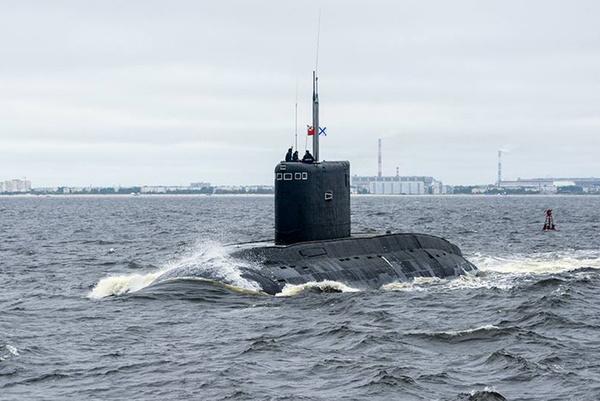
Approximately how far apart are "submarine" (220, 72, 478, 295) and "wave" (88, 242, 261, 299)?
12.3 inches

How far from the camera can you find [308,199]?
2880 centimetres

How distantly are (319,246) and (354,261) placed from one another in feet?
4.26

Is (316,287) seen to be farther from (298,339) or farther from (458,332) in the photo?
(458,332)

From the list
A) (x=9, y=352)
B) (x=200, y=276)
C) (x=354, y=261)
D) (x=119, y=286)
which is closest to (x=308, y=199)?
(x=354, y=261)

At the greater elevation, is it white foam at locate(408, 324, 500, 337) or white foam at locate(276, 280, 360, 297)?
white foam at locate(276, 280, 360, 297)

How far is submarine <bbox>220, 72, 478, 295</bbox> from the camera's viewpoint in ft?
88.1

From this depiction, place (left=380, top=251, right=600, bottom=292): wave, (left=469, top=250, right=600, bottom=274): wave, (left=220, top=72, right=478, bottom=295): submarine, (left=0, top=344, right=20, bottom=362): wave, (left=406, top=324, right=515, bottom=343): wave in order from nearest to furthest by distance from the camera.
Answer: (left=0, top=344, right=20, bottom=362): wave, (left=406, top=324, right=515, bottom=343): wave, (left=220, top=72, right=478, bottom=295): submarine, (left=380, top=251, right=600, bottom=292): wave, (left=469, top=250, right=600, bottom=274): wave

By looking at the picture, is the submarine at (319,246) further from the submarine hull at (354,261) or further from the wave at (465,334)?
the wave at (465,334)

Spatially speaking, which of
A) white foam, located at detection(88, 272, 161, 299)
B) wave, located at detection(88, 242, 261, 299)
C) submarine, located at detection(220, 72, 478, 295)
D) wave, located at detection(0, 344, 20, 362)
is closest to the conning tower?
submarine, located at detection(220, 72, 478, 295)

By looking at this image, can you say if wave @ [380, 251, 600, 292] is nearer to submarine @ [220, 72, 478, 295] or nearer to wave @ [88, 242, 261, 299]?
submarine @ [220, 72, 478, 295]

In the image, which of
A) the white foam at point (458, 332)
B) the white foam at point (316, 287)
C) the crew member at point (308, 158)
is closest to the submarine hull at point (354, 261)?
the white foam at point (316, 287)

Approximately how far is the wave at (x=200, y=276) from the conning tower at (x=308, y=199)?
217 centimetres

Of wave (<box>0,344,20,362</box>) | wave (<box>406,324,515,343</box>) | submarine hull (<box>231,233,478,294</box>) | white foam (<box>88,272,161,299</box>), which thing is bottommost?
wave (<box>0,344,20,362</box>)

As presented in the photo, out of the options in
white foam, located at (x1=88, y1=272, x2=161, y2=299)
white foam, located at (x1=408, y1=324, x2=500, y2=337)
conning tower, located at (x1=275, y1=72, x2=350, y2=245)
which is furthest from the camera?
conning tower, located at (x1=275, y1=72, x2=350, y2=245)
